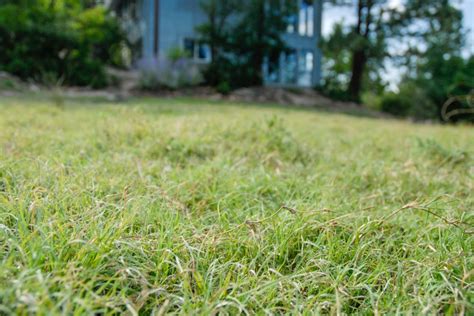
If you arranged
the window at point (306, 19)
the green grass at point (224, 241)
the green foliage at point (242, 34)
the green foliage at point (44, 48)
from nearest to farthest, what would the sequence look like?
the green grass at point (224, 241) → the green foliage at point (44, 48) → the green foliage at point (242, 34) → the window at point (306, 19)

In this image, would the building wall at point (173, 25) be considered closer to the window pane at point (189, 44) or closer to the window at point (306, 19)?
the window pane at point (189, 44)

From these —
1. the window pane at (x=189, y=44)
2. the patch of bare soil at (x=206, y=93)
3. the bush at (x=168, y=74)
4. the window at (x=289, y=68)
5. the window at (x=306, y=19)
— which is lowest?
the patch of bare soil at (x=206, y=93)

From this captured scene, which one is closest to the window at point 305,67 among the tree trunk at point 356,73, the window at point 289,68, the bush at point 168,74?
the window at point 289,68

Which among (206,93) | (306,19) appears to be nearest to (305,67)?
(306,19)

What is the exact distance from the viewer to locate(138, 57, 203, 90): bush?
11.9 metres

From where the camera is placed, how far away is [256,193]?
199 cm

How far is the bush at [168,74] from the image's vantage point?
11.9 m

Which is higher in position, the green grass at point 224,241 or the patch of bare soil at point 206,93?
the patch of bare soil at point 206,93

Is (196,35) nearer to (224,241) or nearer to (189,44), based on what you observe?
(189,44)

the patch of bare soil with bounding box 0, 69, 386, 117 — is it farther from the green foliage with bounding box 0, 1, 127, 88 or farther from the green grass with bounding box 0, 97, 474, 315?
the green grass with bounding box 0, 97, 474, 315

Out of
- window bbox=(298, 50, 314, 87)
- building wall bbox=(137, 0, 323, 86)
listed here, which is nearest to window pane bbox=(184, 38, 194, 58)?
building wall bbox=(137, 0, 323, 86)

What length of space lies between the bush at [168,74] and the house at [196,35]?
169cm

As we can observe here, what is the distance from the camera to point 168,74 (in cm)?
1215

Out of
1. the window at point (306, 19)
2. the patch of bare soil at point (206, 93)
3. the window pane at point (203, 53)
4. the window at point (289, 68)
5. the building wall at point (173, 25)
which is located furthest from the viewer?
the window at point (306, 19)
